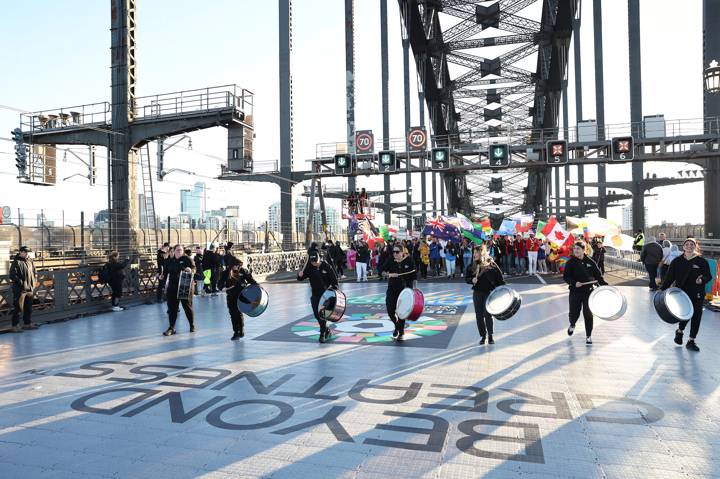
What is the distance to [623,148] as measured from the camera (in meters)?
25.7

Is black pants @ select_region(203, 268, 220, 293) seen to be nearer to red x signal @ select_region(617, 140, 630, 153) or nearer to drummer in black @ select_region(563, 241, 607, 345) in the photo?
drummer in black @ select_region(563, 241, 607, 345)

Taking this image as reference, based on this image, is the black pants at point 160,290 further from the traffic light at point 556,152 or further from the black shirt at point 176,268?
the traffic light at point 556,152

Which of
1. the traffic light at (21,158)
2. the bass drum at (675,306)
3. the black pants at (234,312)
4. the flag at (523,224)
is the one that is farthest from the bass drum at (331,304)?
the traffic light at (21,158)

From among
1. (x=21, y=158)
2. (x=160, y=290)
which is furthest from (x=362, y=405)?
(x=21, y=158)

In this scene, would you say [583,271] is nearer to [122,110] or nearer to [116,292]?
[116,292]

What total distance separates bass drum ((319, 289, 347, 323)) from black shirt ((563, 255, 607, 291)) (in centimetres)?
417

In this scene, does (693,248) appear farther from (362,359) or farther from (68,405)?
(68,405)

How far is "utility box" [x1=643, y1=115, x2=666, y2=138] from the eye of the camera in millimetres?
25625

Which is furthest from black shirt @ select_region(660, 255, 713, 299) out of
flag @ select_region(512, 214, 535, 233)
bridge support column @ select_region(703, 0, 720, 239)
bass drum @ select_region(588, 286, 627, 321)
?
flag @ select_region(512, 214, 535, 233)

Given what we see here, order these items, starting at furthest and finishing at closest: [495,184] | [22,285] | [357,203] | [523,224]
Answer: [495,184]
[357,203]
[523,224]
[22,285]

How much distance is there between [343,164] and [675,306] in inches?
860

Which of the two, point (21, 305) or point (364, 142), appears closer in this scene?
point (21, 305)

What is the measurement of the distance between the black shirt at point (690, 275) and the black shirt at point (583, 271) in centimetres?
104

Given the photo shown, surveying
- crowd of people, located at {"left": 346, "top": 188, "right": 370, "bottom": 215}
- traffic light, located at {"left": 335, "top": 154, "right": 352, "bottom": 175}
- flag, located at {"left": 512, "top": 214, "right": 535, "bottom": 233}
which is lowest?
flag, located at {"left": 512, "top": 214, "right": 535, "bottom": 233}
